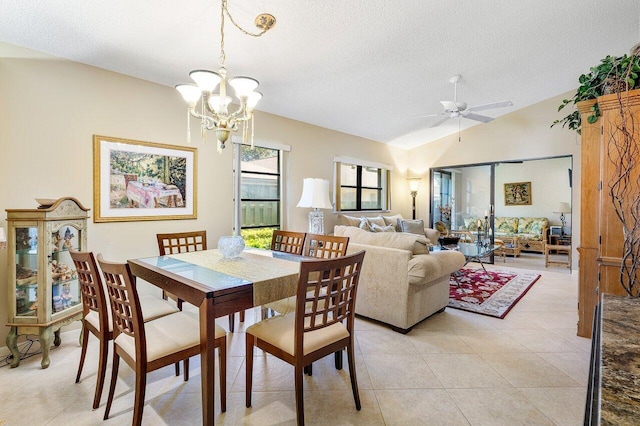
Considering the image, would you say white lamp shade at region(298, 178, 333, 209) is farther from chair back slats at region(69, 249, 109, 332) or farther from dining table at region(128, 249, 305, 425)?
chair back slats at region(69, 249, 109, 332)

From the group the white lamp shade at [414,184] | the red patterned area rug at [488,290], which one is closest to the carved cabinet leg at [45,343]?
the red patterned area rug at [488,290]

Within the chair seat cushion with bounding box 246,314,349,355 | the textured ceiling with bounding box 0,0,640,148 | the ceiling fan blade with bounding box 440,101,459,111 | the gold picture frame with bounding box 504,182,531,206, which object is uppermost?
the textured ceiling with bounding box 0,0,640,148

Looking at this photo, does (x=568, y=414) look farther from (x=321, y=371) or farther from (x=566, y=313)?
(x=566, y=313)

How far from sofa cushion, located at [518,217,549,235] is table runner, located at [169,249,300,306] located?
23.1 ft

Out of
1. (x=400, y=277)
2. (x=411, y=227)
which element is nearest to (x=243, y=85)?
(x=400, y=277)

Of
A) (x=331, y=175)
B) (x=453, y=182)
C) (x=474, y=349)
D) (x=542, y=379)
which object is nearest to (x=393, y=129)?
(x=331, y=175)

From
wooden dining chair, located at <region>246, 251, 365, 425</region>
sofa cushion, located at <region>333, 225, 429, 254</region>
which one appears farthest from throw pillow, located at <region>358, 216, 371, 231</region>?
wooden dining chair, located at <region>246, 251, 365, 425</region>

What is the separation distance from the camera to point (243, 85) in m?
1.96

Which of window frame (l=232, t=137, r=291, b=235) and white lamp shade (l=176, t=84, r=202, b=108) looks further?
window frame (l=232, t=137, r=291, b=235)

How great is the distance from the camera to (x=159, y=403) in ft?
6.13

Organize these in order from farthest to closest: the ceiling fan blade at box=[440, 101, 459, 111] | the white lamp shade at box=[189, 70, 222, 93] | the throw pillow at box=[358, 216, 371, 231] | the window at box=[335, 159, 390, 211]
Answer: the window at box=[335, 159, 390, 211]
the throw pillow at box=[358, 216, 371, 231]
the ceiling fan blade at box=[440, 101, 459, 111]
the white lamp shade at box=[189, 70, 222, 93]

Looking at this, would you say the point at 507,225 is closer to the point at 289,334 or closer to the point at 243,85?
the point at 289,334

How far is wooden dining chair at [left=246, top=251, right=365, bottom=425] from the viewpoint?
157 centimetres

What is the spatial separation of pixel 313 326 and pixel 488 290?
3.56 m
